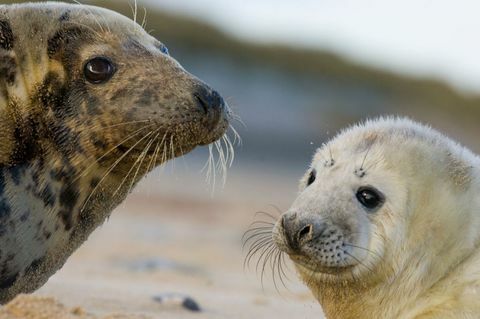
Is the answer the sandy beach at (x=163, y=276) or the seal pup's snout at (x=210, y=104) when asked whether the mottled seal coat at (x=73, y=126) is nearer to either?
the seal pup's snout at (x=210, y=104)

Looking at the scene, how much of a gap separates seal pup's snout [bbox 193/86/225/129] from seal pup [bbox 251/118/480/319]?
53 centimetres

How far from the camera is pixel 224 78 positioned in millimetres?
25875

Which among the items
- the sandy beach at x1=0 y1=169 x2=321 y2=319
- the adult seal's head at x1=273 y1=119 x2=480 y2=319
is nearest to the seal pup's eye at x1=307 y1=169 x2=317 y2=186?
the adult seal's head at x1=273 y1=119 x2=480 y2=319

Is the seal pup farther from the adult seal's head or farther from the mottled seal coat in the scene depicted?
the mottled seal coat

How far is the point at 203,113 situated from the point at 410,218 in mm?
1048

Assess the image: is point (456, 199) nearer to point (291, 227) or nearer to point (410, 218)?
point (410, 218)

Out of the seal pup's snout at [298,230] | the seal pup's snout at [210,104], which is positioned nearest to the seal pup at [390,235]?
the seal pup's snout at [298,230]

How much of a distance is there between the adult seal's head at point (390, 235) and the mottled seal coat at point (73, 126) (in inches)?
27.0

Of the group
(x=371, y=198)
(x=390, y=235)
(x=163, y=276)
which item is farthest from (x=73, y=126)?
(x=163, y=276)

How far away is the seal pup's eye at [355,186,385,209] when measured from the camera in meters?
4.68

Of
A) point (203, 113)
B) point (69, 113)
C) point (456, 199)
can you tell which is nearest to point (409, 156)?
point (456, 199)

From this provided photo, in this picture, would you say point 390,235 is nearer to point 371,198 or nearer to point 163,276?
point 371,198

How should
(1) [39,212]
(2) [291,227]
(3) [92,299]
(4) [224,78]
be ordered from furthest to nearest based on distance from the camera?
(4) [224,78] < (3) [92,299] < (1) [39,212] < (2) [291,227]

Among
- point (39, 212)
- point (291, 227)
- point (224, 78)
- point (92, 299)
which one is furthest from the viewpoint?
point (224, 78)
